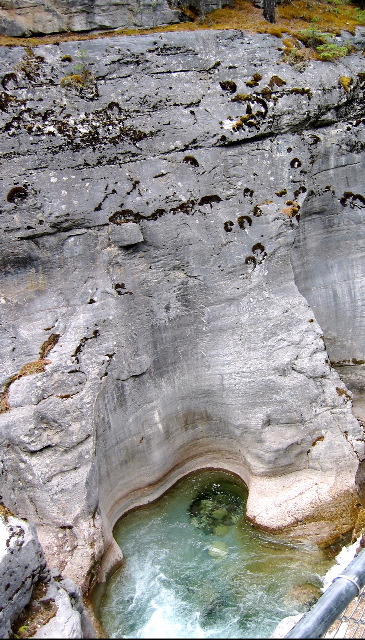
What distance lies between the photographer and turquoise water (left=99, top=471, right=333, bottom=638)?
28.4 feet

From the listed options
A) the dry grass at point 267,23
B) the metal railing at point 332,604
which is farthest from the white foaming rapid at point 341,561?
the dry grass at point 267,23

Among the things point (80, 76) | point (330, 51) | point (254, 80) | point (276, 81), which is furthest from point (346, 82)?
point (80, 76)

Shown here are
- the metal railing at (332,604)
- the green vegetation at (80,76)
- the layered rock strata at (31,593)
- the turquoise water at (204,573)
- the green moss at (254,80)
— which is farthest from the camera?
the green moss at (254,80)

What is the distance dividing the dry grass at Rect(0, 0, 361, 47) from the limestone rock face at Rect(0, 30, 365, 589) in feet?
1.70

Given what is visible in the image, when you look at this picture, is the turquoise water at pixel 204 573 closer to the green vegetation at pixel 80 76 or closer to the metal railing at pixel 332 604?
the metal railing at pixel 332 604

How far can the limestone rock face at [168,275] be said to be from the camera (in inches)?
401

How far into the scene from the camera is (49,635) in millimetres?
7059

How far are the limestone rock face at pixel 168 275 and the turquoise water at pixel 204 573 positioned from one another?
48cm

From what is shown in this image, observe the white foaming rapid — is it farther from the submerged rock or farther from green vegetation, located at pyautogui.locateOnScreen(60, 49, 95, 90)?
green vegetation, located at pyautogui.locateOnScreen(60, 49, 95, 90)

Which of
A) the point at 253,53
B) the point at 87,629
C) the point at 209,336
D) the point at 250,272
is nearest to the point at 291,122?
the point at 253,53

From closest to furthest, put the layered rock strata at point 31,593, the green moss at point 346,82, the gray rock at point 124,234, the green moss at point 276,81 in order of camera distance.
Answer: the layered rock strata at point 31,593 → the gray rock at point 124,234 → the green moss at point 276,81 → the green moss at point 346,82

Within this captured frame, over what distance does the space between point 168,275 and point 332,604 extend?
6.81 meters

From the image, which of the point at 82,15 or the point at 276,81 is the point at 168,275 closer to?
the point at 276,81

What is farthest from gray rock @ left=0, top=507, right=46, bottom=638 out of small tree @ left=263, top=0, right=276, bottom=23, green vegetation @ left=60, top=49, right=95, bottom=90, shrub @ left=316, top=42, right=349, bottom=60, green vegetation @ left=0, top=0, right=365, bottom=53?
small tree @ left=263, top=0, right=276, bottom=23
